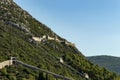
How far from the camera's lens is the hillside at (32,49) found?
101044 millimetres

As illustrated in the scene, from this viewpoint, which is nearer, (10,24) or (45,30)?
(10,24)

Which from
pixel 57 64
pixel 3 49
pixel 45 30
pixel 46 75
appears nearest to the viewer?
pixel 46 75

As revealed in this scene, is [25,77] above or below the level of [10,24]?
below

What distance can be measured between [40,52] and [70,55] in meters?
20.4

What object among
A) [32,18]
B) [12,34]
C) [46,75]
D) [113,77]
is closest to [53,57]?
[12,34]

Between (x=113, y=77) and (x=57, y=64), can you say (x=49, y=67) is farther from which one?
(x=113, y=77)

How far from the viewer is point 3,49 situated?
112500mm

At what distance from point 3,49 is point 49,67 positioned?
572 inches

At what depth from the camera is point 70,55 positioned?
150 metres

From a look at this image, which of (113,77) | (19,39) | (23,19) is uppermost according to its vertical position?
(23,19)

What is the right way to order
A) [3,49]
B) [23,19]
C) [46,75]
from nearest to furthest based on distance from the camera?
[46,75], [3,49], [23,19]

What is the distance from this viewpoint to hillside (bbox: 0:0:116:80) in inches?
3978

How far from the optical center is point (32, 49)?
132 metres

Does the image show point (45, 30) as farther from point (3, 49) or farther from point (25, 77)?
point (25, 77)
